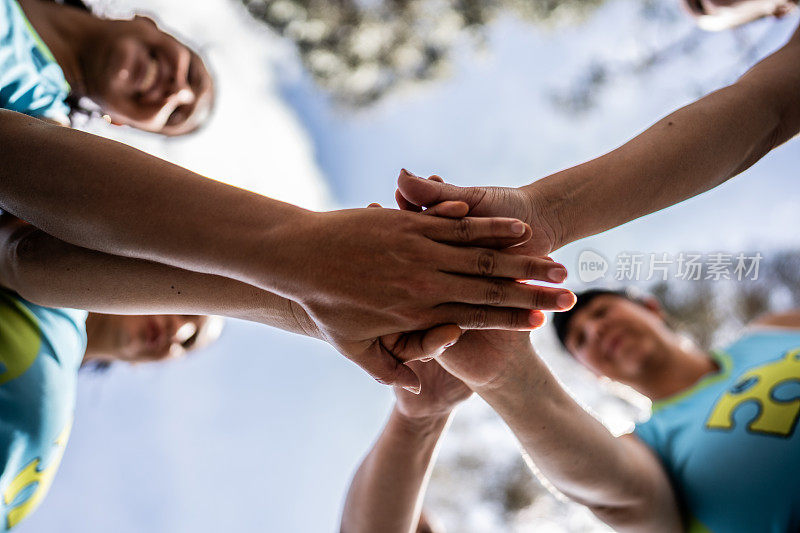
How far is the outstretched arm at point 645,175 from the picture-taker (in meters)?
0.67

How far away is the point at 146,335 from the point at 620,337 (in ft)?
3.55

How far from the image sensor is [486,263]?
619 mm

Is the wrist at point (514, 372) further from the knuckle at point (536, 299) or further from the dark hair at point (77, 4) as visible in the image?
the dark hair at point (77, 4)

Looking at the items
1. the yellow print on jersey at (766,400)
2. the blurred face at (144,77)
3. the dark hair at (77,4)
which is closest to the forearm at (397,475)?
the yellow print on jersey at (766,400)

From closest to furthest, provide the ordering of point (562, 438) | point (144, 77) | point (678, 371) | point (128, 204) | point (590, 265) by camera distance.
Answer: point (128, 204) < point (562, 438) < point (590, 265) < point (144, 77) < point (678, 371)

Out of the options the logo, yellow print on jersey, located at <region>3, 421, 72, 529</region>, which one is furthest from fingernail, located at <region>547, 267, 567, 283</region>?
yellow print on jersey, located at <region>3, 421, 72, 529</region>

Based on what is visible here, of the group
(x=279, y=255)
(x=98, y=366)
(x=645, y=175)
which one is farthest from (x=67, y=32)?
(x=645, y=175)

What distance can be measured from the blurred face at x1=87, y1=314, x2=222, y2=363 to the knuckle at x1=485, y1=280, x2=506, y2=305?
813mm

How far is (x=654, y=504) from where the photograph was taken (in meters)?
0.83

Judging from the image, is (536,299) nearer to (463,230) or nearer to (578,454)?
(463,230)

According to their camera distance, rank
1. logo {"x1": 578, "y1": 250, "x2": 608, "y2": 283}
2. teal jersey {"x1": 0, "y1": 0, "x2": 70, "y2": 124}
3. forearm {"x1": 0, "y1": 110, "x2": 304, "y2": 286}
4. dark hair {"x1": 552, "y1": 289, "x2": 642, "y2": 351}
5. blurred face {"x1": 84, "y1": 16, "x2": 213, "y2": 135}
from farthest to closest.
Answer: dark hair {"x1": 552, "y1": 289, "x2": 642, "y2": 351} → blurred face {"x1": 84, "y1": 16, "x2": 213, "y2": 135} → logo {"x1": 578, "y1": 250, "x2": 608, "y2": 283} → teal jersey {"x1": 0, "y1": 0, "x2": 70, "y2": 124} → forearm {"x1": 0, "y1": 110, "x2": 304, "y2": 286}

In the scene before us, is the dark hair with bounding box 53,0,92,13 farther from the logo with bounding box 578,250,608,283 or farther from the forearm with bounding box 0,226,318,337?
the logo with bounding box 578,250,608,283

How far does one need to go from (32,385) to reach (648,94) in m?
1.42

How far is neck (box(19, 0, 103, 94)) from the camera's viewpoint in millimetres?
994
